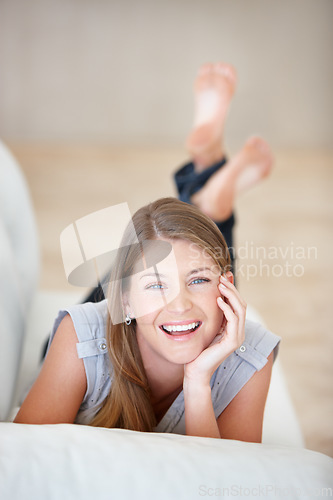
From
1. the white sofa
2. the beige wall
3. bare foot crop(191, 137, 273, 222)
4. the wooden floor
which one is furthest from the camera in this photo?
the beige wall

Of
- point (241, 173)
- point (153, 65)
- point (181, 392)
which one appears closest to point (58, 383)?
point (181, 392)

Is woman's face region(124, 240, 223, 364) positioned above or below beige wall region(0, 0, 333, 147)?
below

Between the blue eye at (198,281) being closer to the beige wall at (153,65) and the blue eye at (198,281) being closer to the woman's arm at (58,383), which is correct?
the woman's arm at (58,383)

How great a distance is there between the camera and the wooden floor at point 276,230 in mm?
640

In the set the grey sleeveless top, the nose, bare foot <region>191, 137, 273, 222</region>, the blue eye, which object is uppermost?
bare foot <region>191, 137, 273, 222</region>

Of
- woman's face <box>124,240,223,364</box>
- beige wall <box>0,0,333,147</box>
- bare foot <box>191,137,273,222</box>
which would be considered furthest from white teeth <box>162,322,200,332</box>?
beige wall <box>0,0,333,147</box>

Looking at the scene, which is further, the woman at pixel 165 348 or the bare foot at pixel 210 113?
the bare foot at pixel 210 113

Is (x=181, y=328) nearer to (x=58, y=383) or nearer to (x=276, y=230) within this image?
(x=58, y=383)

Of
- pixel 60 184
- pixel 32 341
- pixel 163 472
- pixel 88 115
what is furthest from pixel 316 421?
pixel 88 115

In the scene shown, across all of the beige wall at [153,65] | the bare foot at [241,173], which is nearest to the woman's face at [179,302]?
the bare foot at [241,173]

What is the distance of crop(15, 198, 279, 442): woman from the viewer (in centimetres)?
48

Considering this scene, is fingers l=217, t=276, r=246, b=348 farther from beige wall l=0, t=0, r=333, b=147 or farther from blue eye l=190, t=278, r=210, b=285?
beige wall l=0, t=0, r=333, b=147

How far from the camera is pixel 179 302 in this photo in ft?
1.57

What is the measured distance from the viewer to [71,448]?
471 mm
